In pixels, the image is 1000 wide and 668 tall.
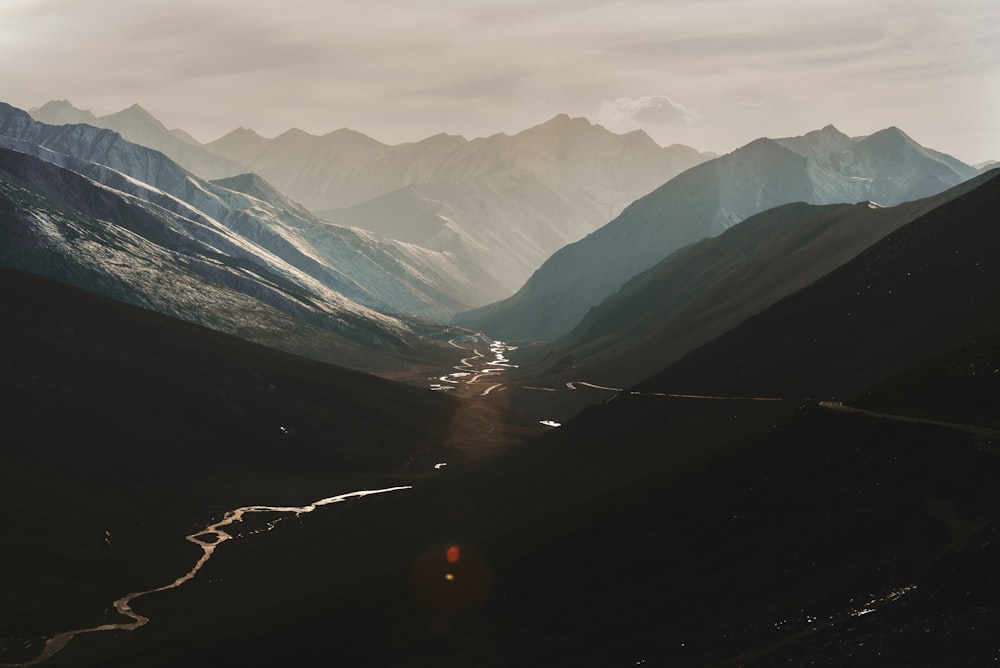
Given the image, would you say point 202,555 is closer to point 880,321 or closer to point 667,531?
point 667,531

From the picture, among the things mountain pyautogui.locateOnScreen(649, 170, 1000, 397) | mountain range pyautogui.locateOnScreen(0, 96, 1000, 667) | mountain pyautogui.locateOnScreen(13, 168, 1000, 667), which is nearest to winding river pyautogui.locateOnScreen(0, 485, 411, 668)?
mountain range pyautogui.locateOnScreen(0, 96, 1000, 667)

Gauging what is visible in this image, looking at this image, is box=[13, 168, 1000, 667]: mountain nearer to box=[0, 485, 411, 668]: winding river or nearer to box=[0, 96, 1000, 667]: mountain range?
box=[0, 96, 1000, 667]: mountain range

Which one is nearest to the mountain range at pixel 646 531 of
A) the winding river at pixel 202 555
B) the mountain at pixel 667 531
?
the mountain at pixel 667 531

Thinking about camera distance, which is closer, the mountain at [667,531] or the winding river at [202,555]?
the mountain at [667,531]

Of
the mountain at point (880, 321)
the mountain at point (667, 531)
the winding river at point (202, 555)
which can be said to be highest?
the mountain at point (880, 321)

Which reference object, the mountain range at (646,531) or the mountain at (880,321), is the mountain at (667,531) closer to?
the mountain range at (646,531)

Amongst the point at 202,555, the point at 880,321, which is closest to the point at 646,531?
the point at 202,555

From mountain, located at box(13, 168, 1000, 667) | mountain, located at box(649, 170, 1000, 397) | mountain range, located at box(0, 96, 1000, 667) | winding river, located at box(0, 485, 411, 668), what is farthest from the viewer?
mountain, located at box(649, 170, 1000, 397)

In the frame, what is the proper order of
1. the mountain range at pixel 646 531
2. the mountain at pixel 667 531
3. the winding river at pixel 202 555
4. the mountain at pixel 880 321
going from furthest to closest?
the mountain at pixel 880 321 → the winding river at pixel 202 555 → the mountain range at pixel 646 531 → the mountain at pixel 667 531

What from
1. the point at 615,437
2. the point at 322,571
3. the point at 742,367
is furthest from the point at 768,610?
the point at 742,367

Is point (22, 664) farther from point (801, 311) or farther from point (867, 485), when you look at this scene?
point (801, 311)
